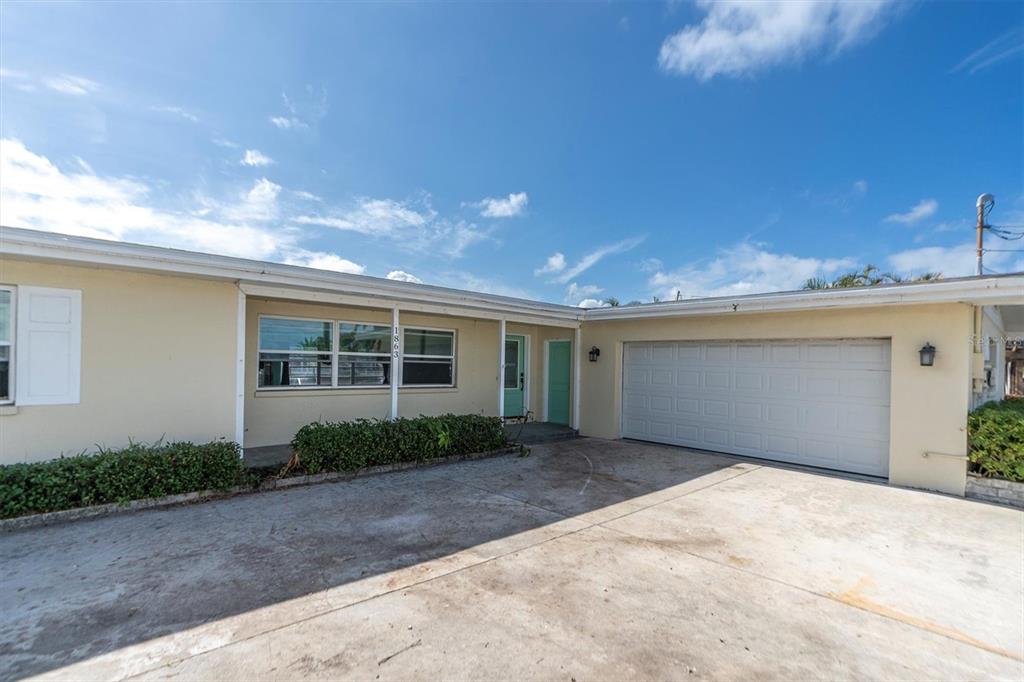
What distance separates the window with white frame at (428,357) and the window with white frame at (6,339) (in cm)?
546

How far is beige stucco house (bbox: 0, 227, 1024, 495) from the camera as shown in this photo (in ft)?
17.2

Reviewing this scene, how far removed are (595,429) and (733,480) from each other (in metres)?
3.86

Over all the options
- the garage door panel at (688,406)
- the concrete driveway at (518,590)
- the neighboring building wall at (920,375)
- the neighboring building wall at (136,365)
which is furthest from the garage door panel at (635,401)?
the neighboring building wall at (136,365)

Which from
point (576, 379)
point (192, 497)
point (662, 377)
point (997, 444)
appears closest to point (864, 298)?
point (997, 444)

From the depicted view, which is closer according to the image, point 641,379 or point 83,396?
point 83,396

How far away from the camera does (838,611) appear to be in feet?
10.3

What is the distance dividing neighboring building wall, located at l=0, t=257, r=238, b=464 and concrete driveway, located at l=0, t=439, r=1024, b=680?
1.40 meters

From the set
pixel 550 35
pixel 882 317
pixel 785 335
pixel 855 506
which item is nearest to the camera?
pixel 855 506

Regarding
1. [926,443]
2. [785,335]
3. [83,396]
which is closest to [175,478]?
[83,396]

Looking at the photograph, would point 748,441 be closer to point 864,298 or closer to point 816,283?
point 864,298

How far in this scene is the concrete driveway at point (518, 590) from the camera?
253 cm

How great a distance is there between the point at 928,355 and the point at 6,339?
11.4 meters

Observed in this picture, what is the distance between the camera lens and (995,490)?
19.2 feet

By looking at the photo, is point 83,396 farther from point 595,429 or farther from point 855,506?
point 855,506
